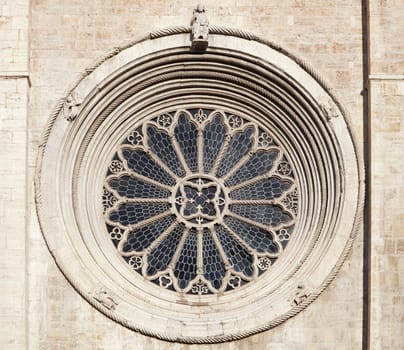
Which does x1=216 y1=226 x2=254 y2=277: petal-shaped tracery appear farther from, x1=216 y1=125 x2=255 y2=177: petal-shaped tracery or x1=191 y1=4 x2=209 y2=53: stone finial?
x1=191 y1=4 x2=209 y2=53: stone finial

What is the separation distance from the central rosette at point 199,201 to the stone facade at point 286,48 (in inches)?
92.1

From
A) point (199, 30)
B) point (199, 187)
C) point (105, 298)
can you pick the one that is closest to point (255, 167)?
point (199, 187)

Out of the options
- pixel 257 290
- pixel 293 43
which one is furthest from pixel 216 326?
pixel 293 43

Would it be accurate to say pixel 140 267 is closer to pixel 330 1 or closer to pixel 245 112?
pixel 245 112

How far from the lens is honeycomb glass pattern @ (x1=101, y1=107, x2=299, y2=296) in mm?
27078

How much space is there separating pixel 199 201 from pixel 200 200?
0.9 inches

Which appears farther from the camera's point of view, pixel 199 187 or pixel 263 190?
pixel 263 190

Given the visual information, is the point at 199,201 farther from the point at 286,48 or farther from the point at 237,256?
the point at 286,48

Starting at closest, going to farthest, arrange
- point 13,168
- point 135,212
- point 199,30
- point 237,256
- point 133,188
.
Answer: point 13,168
point 199,30
point 237,256
point 135,212
point 133,188

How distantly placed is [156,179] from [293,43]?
3.13 m

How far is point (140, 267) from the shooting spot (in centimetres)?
2703

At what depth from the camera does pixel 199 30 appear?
26.9 m

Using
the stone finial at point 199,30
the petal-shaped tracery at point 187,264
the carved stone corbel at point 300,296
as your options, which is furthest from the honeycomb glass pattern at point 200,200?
the stone finial at point 199,30

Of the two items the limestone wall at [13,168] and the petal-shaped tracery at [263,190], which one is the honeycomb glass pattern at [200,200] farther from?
the limestone wall at [13,168]
